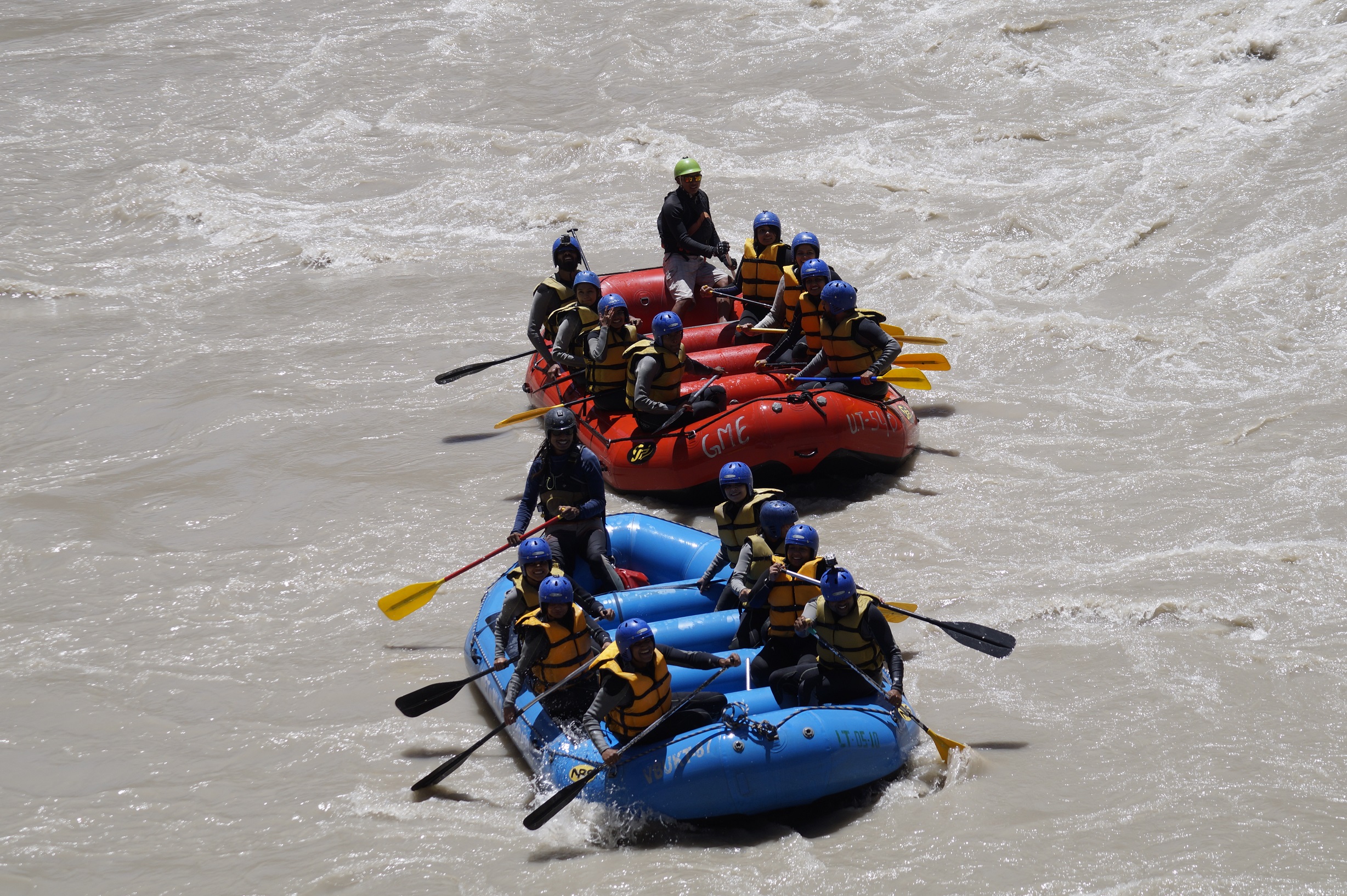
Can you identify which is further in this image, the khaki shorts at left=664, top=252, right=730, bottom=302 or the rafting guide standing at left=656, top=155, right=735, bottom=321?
the khaki shorts at left=664, top=252, right=730, bottom=302

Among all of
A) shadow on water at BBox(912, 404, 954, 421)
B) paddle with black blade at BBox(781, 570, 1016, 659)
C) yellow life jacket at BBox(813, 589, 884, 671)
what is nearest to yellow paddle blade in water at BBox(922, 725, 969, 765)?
yellow life jacket at BBox(813, 589, 884, 671)

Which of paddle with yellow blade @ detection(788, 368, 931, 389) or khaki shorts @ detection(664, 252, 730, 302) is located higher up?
khaki shorts @ detection(664, 252, 730, 302)

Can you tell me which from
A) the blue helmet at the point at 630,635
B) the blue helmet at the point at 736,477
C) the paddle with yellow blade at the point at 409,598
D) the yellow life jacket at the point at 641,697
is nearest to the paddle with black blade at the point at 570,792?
the yellow life jacket at the point at 641,697

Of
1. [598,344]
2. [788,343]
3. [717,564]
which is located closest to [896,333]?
[788,343]

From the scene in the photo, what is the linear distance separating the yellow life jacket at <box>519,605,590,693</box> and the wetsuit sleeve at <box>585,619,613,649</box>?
0.11 meters

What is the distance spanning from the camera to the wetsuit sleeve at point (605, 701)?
5316 millimetres

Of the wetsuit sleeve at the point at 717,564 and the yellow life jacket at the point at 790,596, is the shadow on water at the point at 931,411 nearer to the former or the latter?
the wetsuit sleeve at the point at 717,564

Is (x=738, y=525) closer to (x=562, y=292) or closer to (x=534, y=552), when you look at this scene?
(x=534, y=552)

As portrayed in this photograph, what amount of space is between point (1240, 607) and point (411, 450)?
5545mm

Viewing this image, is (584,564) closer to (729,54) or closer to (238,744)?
(238,744)

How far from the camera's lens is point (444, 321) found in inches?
466

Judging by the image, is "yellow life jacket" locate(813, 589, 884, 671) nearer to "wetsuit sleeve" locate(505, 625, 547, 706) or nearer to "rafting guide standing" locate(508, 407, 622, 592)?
"wetsuit sleeve" locate(505, 625, 547, 706)

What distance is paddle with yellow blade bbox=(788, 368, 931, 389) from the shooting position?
852cm

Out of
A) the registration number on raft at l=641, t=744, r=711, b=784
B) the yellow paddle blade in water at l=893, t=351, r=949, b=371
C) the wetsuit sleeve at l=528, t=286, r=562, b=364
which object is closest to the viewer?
the registration number on raft at l=641, t=744, r=711, b=784
